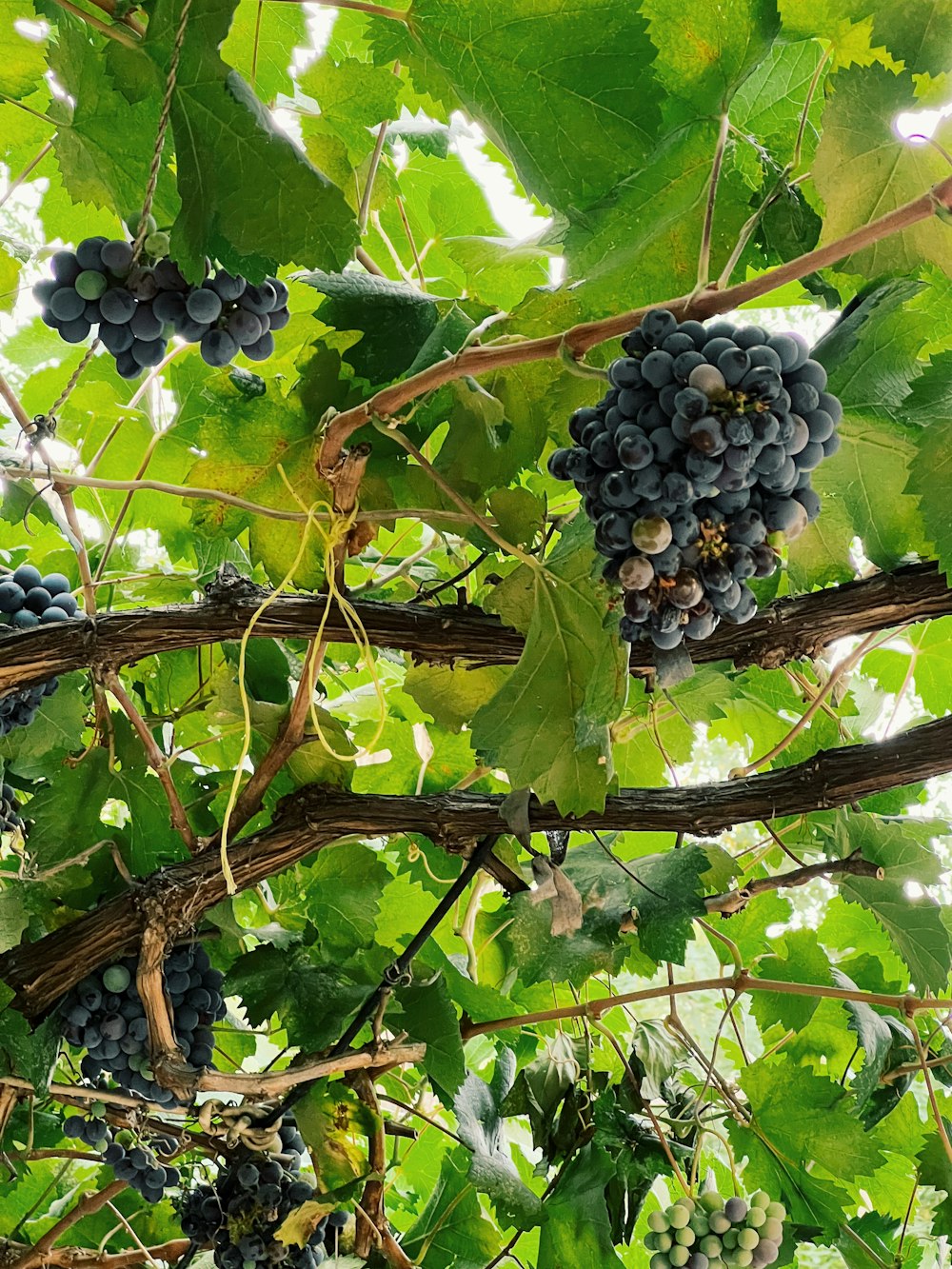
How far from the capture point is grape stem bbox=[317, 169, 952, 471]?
2.32 ft

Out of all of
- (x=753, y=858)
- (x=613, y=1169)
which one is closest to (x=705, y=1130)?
(x=613, y=1169)

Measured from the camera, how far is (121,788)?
1312mm

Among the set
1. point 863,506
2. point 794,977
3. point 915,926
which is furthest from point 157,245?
point 794,977

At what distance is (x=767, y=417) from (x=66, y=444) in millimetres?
1152

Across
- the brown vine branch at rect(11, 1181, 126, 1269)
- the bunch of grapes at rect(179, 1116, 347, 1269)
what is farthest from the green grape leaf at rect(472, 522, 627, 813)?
the brown vine branch at rect(11, 1181, 126, 1269)

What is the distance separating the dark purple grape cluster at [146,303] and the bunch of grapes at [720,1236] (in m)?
1.10

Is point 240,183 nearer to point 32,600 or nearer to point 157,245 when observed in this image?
point 157,245

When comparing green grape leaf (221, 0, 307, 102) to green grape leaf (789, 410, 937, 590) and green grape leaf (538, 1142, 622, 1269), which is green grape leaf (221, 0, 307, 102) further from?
green grape leaf (538, 1142, 622, 1269)

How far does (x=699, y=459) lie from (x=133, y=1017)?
2.94 ft

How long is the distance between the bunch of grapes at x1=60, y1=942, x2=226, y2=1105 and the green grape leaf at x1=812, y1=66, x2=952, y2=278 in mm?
1002

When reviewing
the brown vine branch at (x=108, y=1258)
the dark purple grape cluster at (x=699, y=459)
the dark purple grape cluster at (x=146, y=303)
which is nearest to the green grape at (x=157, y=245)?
the dark purple grape cluster at (x=146, y=303)

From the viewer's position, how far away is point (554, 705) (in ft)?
3.21

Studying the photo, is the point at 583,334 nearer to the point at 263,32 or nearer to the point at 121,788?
the point at 263,32

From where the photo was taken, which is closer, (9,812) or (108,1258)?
(9,812)
